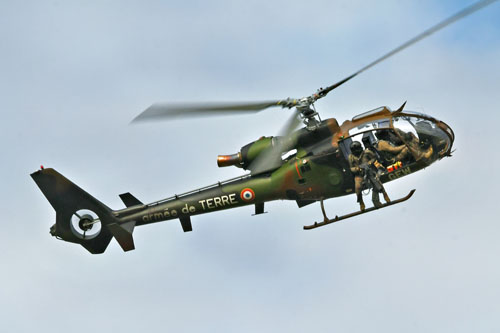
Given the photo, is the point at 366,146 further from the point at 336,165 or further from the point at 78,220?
the point at 78,220

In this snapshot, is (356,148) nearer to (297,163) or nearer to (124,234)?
(297,163)

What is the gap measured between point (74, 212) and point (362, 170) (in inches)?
371

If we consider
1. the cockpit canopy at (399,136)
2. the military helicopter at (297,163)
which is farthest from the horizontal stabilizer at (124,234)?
the cockpit canopy at (399,136)

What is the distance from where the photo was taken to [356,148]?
17.7 meters

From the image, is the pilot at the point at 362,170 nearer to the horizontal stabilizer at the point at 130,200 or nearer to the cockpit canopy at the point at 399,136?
the cockpit canopy at the point at 399,136

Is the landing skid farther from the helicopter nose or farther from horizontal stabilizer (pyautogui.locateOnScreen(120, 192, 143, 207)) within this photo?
horizontal stabilizer (pyautogui.locateOnScreen(120, 192, 143, 207))

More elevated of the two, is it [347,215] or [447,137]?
[447,137]

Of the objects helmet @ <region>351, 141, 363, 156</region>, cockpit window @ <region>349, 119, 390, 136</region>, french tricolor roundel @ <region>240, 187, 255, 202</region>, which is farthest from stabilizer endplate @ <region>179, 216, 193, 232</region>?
cockpit window @ <region>349, 119, 390, 136</region>

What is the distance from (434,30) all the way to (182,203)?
9.36 metres

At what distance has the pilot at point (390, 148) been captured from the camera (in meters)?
17.7

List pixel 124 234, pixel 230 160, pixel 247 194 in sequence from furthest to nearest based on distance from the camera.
→ 1. pixel 124 234
2. pixel 247 194
3. pixel 230 160

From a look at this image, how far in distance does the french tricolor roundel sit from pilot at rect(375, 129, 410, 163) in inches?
157

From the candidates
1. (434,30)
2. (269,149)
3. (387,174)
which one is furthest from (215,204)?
(434,30)

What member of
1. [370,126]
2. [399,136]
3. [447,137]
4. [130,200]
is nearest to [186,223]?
A: [130,200]
